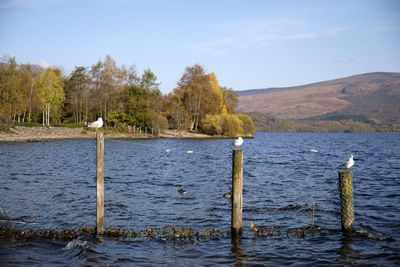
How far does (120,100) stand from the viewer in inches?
3123

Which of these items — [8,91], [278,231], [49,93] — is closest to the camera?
[278,231]

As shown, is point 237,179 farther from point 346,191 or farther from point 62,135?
point 62,135

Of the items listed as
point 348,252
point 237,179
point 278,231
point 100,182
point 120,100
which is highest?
point 120,100

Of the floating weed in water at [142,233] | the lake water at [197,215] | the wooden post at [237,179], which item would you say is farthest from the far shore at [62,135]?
the wooden post at [237,179]

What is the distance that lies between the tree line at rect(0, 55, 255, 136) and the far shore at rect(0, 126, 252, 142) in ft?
8.79

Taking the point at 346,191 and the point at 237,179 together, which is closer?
the point at 237,179

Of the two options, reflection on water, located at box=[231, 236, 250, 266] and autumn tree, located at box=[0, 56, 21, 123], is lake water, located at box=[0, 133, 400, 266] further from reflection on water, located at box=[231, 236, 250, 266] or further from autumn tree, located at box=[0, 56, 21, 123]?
autumn tree, located at box=[0, 56, 21, 123]

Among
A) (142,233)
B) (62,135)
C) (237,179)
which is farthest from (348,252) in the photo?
(62,135)

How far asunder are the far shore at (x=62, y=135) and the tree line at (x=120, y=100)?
8.79ft

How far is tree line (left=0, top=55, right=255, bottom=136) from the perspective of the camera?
7344cm

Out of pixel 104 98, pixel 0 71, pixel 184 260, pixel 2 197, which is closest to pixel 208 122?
pixel 104 98

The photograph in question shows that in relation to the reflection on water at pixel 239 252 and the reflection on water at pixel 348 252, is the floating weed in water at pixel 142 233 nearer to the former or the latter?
the reflection on water at pixel 239 252

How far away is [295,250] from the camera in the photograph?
10148 millimetres

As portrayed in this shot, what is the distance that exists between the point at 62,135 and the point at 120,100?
17.7m
